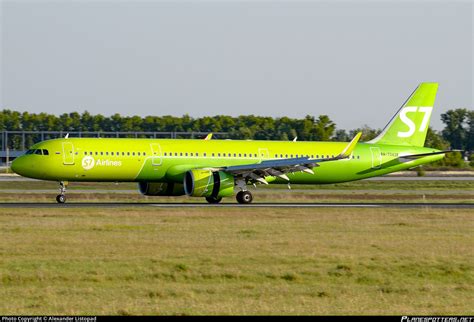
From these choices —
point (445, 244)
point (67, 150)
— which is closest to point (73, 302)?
point (445, 244)

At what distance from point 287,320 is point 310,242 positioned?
14.2 meters

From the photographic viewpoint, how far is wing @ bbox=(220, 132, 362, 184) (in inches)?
1992

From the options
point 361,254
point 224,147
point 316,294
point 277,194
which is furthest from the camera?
point 277,194

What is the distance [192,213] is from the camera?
42.2 meters

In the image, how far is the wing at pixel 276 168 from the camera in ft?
166

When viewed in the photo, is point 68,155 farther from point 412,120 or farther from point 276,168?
point 412,120

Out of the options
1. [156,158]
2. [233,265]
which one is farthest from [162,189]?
[233,265]

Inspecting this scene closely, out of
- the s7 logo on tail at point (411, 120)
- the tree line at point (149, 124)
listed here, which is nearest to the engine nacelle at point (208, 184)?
the s7 logo on tail at point (411, 120)

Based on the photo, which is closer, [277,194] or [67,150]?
[67,150]

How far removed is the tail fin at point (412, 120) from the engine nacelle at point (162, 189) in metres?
14.5

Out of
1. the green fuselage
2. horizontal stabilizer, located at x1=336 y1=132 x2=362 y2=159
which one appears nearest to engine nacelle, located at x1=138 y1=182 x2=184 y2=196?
the green fuselage

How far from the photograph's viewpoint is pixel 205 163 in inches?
2066

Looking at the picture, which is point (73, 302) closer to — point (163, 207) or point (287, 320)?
point (287, 320)

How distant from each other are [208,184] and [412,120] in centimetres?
1719
